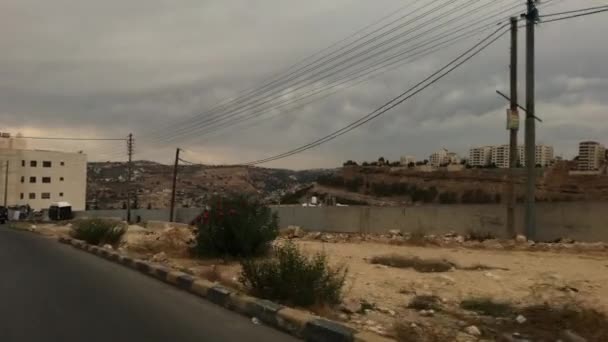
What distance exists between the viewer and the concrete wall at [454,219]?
22.3 m

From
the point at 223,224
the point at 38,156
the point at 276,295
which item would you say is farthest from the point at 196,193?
the point at 276,295

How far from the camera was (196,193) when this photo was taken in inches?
4065

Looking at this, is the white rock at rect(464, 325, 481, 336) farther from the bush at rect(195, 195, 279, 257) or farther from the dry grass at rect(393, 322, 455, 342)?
the bush at rect(195, 195, 279, 257)

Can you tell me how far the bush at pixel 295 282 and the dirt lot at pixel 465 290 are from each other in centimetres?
32

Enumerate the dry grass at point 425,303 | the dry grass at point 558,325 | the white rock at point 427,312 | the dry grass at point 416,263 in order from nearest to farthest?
1. the dry grass at point 558,325
2. the white rock at point 427,312
3. the dry grass at point 425,303
4. the dry grass at point 416,263

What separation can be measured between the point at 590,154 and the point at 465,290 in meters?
40.7

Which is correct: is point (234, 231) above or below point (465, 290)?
above

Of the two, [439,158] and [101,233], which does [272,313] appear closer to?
[101,233]

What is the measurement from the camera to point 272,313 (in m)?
8.08

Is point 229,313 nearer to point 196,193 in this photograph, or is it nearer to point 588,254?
point 588,254

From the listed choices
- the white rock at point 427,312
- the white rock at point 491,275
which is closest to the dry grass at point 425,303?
the white rock at point 427,312

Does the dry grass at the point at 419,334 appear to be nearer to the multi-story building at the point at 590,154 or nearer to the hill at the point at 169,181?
the multi-story building at the point at 590,154

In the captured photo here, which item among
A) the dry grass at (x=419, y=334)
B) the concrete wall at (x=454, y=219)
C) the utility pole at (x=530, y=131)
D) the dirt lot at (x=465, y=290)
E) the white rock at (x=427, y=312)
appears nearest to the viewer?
the dry grass at (x=419, y=334)

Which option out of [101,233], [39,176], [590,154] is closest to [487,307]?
[101,233]
